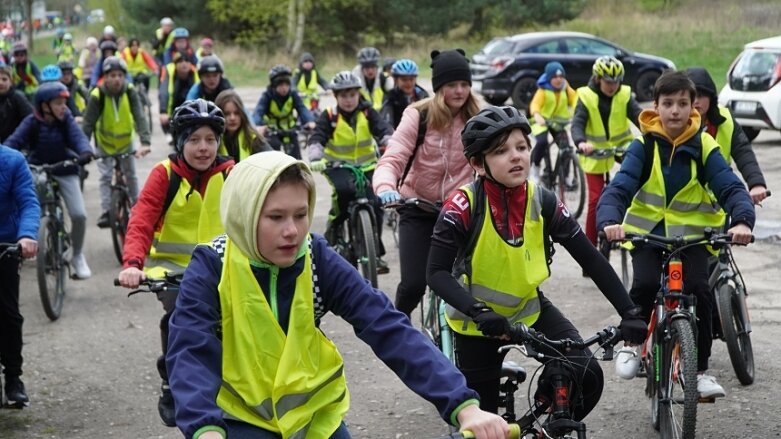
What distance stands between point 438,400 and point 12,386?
5197 millimetres

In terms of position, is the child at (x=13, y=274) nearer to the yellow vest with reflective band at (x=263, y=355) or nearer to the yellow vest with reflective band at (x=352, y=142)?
the yellow vest with reflective band at (x=352, y=142)

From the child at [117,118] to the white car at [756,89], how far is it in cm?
1071

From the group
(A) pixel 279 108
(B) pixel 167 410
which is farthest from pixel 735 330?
(A) pixel 279 108

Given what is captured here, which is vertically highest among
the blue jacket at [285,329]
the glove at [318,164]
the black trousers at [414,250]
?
the blue jacket at [285,329]

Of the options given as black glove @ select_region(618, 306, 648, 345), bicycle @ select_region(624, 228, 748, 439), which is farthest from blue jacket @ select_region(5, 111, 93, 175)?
black glove @ select_region(618, 306, 648, 345)

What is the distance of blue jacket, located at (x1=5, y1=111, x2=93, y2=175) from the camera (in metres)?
11.5

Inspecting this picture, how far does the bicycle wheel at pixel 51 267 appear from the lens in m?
10.5

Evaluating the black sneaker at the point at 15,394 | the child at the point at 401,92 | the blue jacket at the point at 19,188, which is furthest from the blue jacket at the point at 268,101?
the black sneaker at the point at 15,394

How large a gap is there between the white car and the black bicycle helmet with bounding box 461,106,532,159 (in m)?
15.9

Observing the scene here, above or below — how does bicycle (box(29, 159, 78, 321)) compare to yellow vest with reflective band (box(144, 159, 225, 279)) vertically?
below

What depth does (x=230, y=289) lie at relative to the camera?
12.1 ft

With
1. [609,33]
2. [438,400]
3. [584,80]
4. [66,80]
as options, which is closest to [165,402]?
[438,400]

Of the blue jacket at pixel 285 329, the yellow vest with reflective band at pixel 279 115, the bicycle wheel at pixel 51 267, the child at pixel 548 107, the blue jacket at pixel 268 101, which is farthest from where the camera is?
the child at pixel 548 107

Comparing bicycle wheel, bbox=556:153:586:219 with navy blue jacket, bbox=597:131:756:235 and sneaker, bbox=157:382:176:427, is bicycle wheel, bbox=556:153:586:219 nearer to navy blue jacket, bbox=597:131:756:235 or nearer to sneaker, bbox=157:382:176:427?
navy blue jacket, bbox=597:131:756:235
